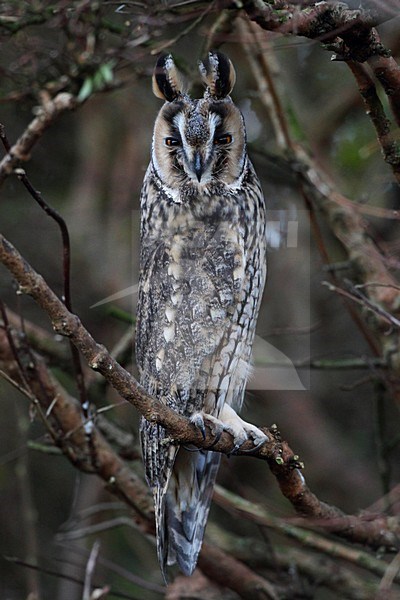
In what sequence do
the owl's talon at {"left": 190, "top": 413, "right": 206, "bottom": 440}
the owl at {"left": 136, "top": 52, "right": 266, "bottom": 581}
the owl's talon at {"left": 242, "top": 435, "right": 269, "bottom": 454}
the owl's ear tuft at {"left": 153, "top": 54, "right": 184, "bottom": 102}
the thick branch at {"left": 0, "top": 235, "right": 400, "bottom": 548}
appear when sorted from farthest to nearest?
the owl at {"left": 136, "top": 52, "right": 266, "bottom": 581} → the owl's ear tuft at {"left": 153, "top": 54, "right": 184, "bottom": 102} → the owl's talon at {"left": 190, "top": 413, "right": 206, "bottom": 440} → the owl's talon at {"left": 242, "top": 435, "right": 269, "bottom": 454} → the thick branch at {"left": 0, "top": 235, "right": 400, "bottom": 548}

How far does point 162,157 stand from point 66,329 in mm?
924

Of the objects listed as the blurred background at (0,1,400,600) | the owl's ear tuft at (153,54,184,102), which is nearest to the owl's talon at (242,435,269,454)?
the owl's ear tuft at (153,54,184,102)

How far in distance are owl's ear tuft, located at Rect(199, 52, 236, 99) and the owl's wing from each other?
37 cm

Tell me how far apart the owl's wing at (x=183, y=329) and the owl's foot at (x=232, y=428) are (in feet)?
0.20

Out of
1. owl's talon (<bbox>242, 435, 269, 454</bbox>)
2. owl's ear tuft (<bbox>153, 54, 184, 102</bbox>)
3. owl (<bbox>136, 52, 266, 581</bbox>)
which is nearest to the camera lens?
owl's talon (<bbox>242, 435, 269, 454</bbox>)

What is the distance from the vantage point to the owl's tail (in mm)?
2236

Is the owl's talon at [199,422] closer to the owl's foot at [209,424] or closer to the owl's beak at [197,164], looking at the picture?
the owl's foot at [209,424]

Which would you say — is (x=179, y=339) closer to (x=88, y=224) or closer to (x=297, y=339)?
(x=297, y=339)

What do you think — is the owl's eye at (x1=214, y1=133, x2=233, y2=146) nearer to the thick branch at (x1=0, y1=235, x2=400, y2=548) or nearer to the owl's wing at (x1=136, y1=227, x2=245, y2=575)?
the owl's wing at (x1=136, y1=227, x2=245, y2=575)

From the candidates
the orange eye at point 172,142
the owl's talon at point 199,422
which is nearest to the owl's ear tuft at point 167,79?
the orange eye at point 172,142

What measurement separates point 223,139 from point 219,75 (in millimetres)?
159

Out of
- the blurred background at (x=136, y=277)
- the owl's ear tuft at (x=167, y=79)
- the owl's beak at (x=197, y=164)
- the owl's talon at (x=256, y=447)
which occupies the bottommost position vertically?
the blurred background at (x=136, y=277)

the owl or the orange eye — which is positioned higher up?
the orange eye

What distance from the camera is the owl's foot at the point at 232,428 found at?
1980mm
